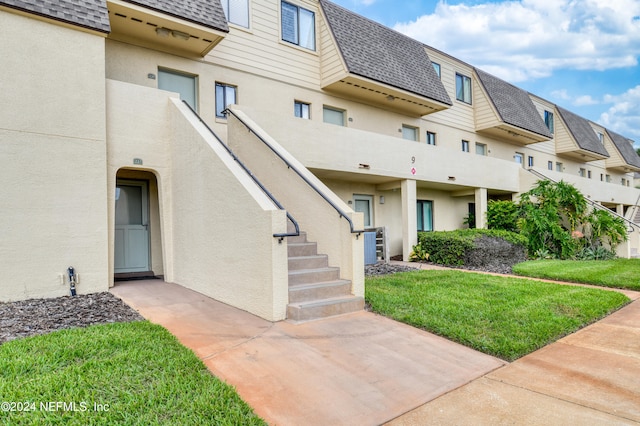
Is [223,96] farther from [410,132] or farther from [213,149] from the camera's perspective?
[410,132]

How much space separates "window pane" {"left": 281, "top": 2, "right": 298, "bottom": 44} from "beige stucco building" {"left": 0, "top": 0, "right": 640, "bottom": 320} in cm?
4

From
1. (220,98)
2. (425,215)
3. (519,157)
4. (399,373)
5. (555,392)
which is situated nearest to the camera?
(555,392)

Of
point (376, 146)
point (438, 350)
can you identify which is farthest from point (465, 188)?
point (438, 350)

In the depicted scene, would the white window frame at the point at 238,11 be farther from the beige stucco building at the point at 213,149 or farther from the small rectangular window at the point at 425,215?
the small rectangular window at the point at 425,215

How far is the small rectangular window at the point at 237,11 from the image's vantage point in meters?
10.3

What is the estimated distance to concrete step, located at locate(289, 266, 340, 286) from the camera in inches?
235

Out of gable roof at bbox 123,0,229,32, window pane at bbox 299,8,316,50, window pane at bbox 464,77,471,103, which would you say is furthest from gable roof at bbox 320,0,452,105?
gable roof at bbox 123,0,229,32

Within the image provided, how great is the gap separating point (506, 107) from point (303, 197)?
14241 millimetres

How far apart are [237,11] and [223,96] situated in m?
2.47

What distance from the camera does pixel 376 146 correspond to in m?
11.6

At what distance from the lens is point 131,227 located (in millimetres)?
8672

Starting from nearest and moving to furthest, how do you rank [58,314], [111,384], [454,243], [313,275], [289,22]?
[111,384] → [58,314] → [313,275] → [454,243] → [289,22]

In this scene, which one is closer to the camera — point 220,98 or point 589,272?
point 589,272

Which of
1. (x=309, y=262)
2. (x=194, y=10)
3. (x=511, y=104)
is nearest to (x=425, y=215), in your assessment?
(x=511, y=104)
